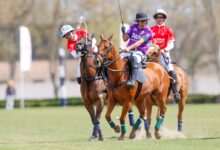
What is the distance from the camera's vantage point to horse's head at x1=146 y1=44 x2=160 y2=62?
57.6 feet

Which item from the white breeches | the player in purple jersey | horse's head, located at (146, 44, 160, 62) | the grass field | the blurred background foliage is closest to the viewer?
the grass field

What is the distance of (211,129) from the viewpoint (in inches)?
810

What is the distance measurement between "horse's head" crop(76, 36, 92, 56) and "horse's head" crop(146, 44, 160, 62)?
1473mm

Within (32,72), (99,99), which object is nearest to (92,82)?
Answer: (99,99)

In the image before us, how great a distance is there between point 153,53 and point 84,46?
2.06 meters

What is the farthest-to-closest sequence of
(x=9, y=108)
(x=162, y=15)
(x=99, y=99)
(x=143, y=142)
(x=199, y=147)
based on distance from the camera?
(x=9, y=108) → (x=162, y=15) → (x=99, y=99) → (x=143, y=142) → (x=199, y=147)

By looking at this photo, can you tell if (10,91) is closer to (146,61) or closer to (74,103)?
(74,103)

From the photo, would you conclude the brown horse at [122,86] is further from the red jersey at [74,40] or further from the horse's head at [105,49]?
the red jersey at [74,40]

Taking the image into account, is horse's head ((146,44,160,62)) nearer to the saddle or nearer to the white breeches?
the white breeches

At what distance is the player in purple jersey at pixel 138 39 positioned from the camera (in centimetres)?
1638

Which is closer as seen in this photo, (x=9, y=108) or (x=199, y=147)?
(x=199, y=147)

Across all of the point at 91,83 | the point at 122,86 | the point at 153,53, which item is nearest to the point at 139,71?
the point at 122,86

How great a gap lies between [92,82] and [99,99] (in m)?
0.41

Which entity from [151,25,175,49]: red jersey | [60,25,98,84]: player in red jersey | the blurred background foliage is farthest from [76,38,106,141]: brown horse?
the blurred background foliage
